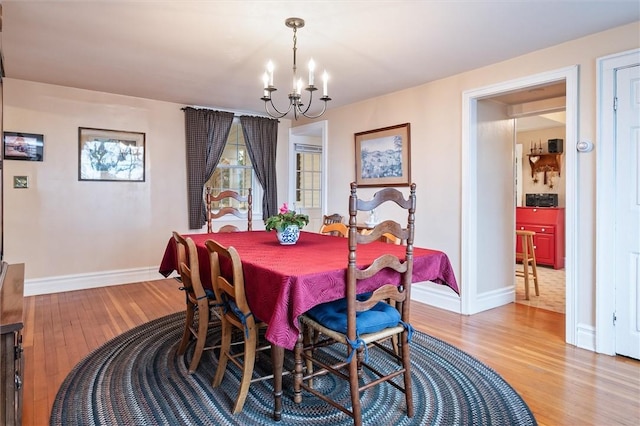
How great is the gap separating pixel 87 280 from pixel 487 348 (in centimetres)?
437

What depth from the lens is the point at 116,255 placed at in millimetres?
4758

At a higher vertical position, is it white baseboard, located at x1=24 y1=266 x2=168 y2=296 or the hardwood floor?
white baseboard, located at x1=24 y1=266 x2=168 y2=296

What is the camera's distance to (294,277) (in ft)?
5.66

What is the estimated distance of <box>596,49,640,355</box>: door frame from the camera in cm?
275

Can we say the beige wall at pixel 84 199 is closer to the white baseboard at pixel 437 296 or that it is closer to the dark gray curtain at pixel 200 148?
the dark gray curtain at pixel 200 148

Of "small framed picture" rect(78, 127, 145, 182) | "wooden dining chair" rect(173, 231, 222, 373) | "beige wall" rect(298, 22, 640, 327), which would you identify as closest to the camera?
"wooden dining chair" rect(173, 231, 222, 373)

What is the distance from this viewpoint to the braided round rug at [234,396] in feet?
6.41

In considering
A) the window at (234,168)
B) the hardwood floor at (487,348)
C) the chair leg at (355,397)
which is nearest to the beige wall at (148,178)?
the hardwood floor at (487,348)

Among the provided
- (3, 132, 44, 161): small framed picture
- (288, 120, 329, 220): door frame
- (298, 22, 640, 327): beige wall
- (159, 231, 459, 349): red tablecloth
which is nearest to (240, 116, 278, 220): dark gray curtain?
(288, 120, 329, 220): door frame

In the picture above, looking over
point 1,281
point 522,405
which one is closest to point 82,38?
point 1,281

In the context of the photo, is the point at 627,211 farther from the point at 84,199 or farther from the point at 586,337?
the point at 84,199

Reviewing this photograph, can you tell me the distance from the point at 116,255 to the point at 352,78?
3.53 metres

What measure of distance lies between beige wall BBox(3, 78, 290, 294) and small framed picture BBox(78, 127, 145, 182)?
0.21ft

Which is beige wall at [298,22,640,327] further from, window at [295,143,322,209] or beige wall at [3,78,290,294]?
beige wall at [3,78,290,294]
